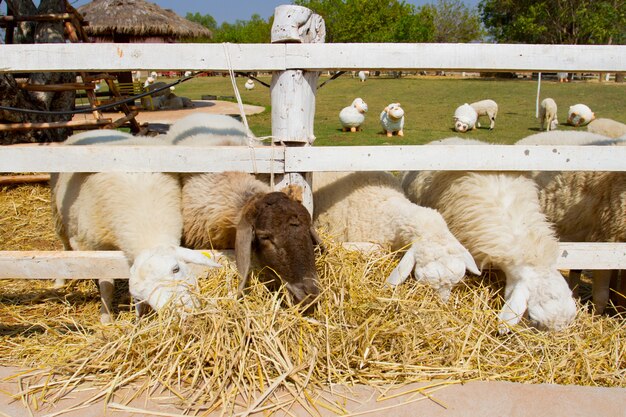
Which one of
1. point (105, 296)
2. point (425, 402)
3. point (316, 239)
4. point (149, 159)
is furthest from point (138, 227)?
point (425, 402)

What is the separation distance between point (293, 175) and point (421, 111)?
17053mm

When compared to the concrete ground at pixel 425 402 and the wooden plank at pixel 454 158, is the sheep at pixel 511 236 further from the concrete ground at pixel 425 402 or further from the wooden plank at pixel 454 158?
the concrete ground at pixel 425 402

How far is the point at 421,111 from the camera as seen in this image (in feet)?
63.6

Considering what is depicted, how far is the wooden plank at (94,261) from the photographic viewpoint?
10.3 feet

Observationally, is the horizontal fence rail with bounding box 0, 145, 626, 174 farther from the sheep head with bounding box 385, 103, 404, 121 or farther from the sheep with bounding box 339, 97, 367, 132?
the sheep with bounding box 339, 97, 367, 132

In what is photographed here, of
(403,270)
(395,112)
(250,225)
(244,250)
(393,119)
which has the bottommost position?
(403,270)

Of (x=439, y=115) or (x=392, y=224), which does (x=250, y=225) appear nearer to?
(x=392, y=224)

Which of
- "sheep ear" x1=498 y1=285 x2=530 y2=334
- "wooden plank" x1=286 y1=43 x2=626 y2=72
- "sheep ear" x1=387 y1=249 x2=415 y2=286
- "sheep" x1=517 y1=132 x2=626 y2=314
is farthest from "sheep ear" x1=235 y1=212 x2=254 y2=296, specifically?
"sheep" x1=517 y1=132 x2=626 y2=314

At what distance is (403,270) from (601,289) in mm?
1808

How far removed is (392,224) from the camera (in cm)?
380

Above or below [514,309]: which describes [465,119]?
above

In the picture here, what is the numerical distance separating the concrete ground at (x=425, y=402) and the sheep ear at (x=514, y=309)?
1.76 feet

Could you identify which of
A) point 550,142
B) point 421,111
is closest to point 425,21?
point 421,111

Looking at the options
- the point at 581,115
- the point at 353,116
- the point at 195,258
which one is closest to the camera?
the point at 195,258
